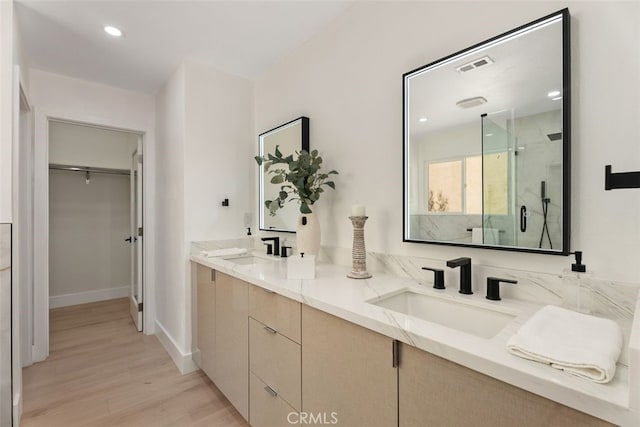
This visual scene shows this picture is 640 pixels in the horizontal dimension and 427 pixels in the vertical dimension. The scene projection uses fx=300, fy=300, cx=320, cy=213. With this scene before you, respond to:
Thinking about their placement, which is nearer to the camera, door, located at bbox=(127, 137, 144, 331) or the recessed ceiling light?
the recessed ceiling light

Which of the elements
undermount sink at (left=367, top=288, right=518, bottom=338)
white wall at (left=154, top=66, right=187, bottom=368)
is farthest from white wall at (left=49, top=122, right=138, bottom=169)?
undermount sink at (left=367, top=288, right=518, bottom=338)

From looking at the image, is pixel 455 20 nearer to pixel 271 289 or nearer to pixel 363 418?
pixel 271 289

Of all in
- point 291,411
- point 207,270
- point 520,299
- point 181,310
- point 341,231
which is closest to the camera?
point 520,299

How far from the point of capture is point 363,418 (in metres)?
1.00

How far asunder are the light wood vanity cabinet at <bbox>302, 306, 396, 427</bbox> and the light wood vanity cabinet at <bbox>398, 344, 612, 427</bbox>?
5 cm

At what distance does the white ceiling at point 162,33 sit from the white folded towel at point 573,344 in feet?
6.45

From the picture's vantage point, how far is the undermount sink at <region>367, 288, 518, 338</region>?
3.59ft

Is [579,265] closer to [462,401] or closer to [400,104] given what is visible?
[462,401]

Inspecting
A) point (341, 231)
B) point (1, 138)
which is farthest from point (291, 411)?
point (1, 138)

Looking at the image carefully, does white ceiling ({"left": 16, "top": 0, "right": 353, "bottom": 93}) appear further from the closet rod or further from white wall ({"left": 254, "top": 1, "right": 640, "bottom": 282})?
the closet rod

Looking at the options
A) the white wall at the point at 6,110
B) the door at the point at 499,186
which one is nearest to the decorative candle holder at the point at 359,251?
the door at the point at 499,186

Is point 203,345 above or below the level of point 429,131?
below

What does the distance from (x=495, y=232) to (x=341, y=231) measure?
0.92m

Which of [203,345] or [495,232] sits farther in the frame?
[203,345]
